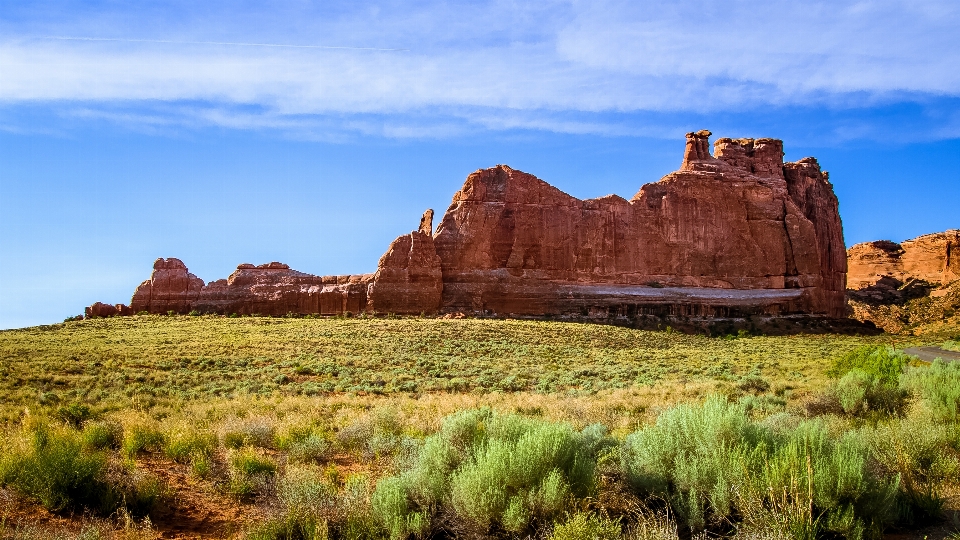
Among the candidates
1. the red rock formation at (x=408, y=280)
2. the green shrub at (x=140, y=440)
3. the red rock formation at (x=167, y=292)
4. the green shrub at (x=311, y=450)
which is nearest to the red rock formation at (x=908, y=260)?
the red rock formation at (x=408, y=280)

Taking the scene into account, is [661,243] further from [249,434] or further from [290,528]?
[290,528]

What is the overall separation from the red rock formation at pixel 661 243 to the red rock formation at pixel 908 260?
3340 cm

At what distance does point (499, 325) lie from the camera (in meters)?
47.6

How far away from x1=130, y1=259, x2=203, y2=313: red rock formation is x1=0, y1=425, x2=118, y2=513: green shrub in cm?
5171

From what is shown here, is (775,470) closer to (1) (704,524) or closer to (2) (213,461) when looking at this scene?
(1) (704,524)

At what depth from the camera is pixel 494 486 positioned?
6.48m

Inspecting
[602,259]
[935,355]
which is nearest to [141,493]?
[935,355]

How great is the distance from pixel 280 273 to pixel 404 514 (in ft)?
179

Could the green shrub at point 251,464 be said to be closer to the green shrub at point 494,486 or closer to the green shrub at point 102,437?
the green shrub at point 102,437

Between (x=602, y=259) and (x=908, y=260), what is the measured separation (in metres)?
64.6

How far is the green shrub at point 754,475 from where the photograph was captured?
20.7ft

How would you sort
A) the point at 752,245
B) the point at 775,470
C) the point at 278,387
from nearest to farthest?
the point at 775,470
the point at 278,387
the point at 752,245

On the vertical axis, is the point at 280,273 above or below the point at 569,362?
above

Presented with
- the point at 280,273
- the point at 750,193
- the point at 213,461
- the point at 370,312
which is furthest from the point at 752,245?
the point at 213,461
